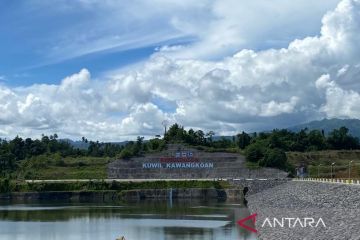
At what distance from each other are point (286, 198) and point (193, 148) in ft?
175

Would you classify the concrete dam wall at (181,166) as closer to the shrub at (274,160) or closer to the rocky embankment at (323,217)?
the shrub at (274,160)

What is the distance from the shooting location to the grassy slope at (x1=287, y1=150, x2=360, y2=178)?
12971cm

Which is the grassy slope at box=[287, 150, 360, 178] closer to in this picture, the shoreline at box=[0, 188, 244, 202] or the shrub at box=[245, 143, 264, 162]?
the shrub at box=[245, 143, 264, 162]

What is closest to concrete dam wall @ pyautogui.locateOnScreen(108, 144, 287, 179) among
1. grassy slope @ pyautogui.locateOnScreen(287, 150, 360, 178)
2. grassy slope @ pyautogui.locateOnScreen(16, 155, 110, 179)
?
grassy slope @ pyautogui.locateOnScreen(16, 155, 110, 179)

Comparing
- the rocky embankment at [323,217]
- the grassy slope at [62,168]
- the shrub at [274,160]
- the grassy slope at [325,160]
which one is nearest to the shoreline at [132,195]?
the grassy slope at [62,168]

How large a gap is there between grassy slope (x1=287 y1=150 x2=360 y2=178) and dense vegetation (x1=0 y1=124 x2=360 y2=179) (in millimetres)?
5252

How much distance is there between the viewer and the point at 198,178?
398 feet

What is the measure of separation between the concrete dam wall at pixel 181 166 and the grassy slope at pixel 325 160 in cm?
1649

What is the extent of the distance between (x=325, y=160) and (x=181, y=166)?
42.6 metres

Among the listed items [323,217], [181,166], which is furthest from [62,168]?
[323,217]

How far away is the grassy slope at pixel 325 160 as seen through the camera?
129712mm

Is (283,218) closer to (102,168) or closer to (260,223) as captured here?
(260,223)

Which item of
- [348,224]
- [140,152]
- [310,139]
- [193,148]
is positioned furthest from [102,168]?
[348,224]

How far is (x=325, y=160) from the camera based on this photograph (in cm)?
14688
